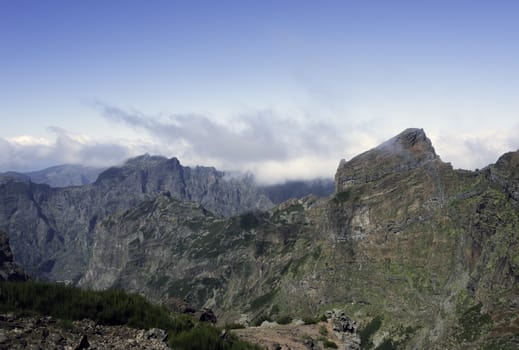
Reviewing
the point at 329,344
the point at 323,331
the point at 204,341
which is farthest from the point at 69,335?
the point at 323,331

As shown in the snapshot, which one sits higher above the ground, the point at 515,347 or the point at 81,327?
the point at 81,327

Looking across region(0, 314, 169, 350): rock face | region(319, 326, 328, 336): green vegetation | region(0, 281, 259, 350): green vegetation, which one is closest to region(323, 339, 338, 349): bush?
region(319, 326, 328, 336): green vegetation

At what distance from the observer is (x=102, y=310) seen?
1960 inches

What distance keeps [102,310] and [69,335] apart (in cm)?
758

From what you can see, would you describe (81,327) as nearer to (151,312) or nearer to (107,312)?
(107,312)

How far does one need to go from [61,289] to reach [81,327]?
950 cm

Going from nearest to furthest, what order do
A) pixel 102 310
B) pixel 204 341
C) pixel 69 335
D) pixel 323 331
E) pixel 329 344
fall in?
pixel 69 335 < pixel 204 341 < pixel 102 310 < pixel 329 344 < pixel 323 331

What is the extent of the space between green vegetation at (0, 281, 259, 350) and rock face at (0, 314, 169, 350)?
1047mm

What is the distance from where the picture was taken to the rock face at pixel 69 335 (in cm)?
3903

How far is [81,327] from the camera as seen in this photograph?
1783 inches

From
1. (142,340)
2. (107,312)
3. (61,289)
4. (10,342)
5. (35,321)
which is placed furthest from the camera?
(61,289)

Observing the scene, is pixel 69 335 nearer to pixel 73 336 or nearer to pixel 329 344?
pixel 73 336

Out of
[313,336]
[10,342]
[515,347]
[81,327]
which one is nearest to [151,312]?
[81,327]

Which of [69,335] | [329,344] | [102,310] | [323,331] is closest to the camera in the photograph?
[69,335]
